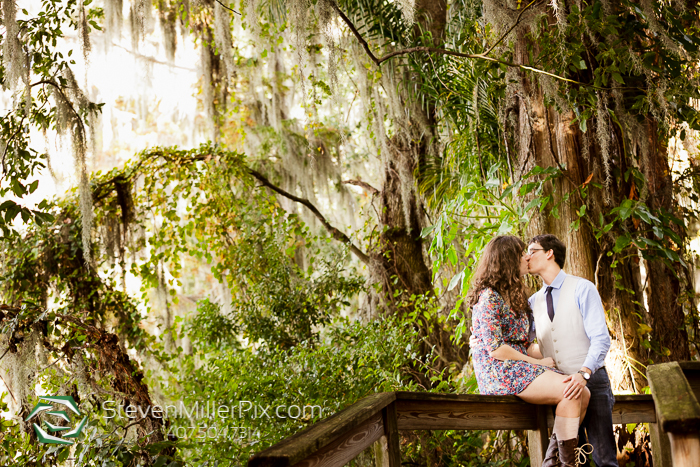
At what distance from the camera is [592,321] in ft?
7.02

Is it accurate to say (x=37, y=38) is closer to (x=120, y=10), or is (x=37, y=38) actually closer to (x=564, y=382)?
(x=120, y=10)

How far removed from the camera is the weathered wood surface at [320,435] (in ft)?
3.76

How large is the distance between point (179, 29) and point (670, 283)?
18.3 feet

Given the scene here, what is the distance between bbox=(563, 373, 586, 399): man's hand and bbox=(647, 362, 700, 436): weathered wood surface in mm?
552

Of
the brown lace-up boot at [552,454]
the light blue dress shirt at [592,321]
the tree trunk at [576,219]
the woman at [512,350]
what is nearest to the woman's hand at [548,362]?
the woman at [512,350]

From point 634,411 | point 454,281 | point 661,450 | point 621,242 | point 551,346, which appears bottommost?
point 661,450

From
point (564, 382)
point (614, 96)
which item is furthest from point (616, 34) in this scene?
point (564, 382)

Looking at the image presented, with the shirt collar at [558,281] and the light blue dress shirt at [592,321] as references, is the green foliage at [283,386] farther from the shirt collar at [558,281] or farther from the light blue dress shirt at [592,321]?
the light blue dress shirt at [592,321]

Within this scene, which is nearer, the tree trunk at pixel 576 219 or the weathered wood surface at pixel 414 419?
the weathered wood surface at pixel 414 419

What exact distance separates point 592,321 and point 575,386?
0.26m

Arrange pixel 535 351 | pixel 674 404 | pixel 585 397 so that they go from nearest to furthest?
pixel 674 404 < pixel 585 397 < pixel 535 351

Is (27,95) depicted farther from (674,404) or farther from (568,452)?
(674,404)

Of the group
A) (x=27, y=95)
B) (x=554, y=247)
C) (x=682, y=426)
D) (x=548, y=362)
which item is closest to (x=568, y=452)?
(x=548, y=362)

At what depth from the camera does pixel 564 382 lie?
2102 mm
